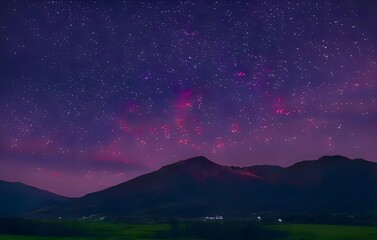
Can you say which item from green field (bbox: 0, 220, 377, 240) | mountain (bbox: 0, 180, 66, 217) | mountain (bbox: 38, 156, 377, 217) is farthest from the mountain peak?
green field (bbox: 0, 220, 377, 240)

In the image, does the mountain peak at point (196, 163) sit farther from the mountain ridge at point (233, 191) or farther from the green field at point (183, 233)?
the green field at point (183, 233)

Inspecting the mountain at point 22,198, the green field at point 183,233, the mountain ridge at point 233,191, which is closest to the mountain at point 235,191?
the mountain ridge at point 233,191

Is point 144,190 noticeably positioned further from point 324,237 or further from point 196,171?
point 324,237

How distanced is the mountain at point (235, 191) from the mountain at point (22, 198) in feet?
34.6

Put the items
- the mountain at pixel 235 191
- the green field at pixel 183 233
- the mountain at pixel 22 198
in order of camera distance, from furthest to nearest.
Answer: the mountain at pixel 22 198 → the mountain at pixel 235 191 → the green field at pixel 183 233

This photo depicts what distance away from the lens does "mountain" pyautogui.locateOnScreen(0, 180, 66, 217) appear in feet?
420

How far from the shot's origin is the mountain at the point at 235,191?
111375 mm

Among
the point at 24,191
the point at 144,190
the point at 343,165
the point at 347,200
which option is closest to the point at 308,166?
the point at 343,165

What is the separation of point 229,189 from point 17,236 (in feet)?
381

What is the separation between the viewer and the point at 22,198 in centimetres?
14762

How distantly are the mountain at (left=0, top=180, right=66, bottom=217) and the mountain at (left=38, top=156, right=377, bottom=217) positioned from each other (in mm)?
10545

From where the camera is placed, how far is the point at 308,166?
610 feet

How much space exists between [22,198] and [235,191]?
61.8m

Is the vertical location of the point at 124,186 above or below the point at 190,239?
above
